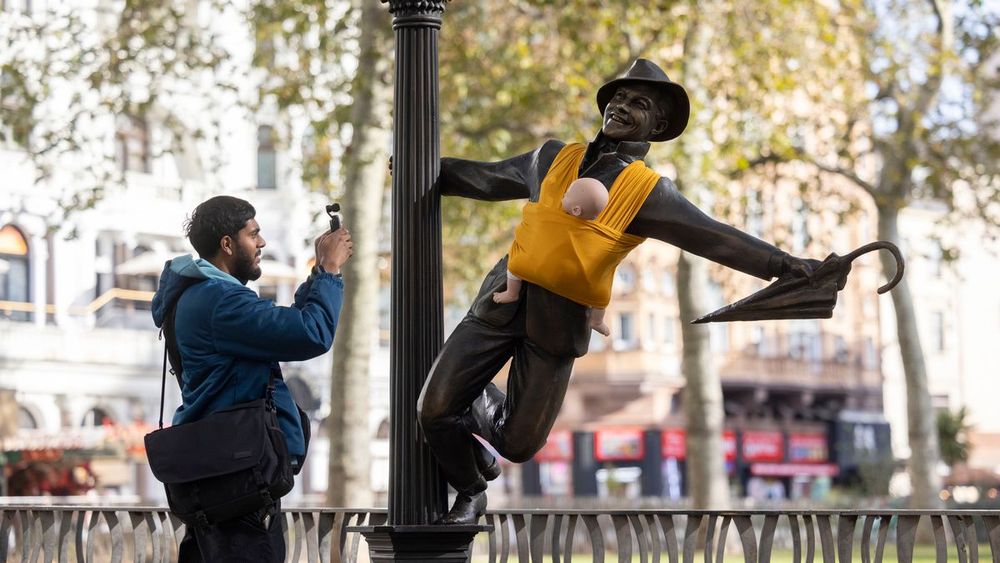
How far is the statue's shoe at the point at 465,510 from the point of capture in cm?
562

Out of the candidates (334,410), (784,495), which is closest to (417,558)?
(334,410)

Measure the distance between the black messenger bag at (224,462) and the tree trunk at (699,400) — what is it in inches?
711

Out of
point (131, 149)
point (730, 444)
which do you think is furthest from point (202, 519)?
point (730, 444)

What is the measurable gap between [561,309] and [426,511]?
0.83m

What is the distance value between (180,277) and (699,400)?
18.9 meters

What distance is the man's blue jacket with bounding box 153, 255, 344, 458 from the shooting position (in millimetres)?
5352

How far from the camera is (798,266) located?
5.34 metres

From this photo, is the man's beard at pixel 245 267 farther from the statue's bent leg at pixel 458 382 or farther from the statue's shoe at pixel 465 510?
the statue's shoe at pixel 465 510

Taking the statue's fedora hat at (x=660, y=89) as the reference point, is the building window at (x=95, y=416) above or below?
below

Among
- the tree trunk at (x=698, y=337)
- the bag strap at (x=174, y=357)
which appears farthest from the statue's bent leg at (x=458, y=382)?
the tree trunk at (x=698, y=337)

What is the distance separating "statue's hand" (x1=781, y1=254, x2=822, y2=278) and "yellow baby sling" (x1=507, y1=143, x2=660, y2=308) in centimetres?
47

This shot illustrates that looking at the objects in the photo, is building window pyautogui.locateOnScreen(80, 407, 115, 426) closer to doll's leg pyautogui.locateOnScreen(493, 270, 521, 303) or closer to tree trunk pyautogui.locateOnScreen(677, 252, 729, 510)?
tree trunk pyautogui.locateOnScreen(677, 252, 729, 510)

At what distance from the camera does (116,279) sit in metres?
42.2

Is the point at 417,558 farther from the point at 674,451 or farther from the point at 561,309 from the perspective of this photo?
the point at 674,451
